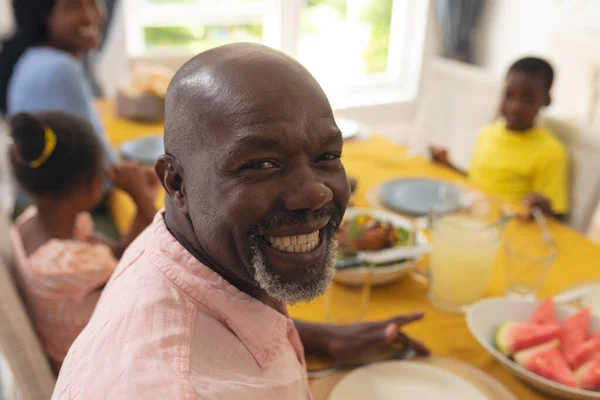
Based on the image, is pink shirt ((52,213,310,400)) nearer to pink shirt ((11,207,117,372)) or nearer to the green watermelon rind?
the green watermelon rind

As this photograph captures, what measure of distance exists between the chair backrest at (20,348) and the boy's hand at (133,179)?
0.33 m

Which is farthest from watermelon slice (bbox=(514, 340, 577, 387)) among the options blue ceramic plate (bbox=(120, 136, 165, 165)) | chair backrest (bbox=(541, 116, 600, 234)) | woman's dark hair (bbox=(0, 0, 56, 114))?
woman's dark hair (bbox=(0, 0, 56, 114))

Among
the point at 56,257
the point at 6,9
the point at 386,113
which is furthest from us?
the point at 386,113

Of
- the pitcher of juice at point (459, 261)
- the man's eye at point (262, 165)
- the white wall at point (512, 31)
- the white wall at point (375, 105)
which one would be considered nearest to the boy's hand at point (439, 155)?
the pitcher of juice at point (459, 261)

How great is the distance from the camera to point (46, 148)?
1203 millimetres

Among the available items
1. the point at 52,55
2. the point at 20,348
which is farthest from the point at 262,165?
the point at 52,55

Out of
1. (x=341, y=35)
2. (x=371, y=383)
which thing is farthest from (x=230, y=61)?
(x=341, y=35)

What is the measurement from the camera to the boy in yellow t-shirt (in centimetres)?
192

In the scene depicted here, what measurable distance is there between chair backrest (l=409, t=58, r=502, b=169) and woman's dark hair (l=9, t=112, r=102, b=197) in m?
1.75

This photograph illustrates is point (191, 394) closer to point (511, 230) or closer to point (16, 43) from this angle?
point (511, 230)

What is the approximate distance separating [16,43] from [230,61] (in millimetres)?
1886

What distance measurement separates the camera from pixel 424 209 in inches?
59.1

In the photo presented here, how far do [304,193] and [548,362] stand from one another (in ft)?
1.89

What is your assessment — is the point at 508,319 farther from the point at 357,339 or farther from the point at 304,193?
the point at 304,193
